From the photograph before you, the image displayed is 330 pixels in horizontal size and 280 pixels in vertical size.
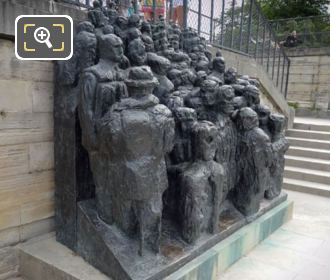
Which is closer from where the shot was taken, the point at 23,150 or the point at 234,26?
the point at 23,150

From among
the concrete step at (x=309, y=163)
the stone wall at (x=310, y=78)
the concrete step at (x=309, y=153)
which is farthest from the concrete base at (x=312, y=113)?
the concrete step at (x=309, y=163)

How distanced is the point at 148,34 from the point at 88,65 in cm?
107

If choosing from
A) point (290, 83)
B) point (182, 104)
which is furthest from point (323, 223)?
A: point (290, 83)

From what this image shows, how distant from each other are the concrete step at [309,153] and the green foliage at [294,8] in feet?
49.9

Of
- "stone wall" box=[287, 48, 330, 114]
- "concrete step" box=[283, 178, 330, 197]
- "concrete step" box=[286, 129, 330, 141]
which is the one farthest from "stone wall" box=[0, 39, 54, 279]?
"stone wall" box=[287, 48, 330, 114]

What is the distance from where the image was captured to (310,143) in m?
7.89

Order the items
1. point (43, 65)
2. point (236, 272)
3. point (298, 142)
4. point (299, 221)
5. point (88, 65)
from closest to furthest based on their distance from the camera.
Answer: point (88, 65) < point (43, 65) < point (236, 272) < point (299, 221) < point (298, 142)

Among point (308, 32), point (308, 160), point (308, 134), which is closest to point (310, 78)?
point (308, 32)

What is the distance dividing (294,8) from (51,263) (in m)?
21.4

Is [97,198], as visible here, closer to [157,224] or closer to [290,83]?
[157,224]

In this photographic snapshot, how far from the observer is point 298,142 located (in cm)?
808

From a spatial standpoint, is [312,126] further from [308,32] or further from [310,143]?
[308,32]

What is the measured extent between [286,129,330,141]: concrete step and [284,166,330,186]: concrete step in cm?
134

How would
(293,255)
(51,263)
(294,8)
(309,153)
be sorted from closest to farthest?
(51,263) < (293,255) < (309,153) < (294,8)
